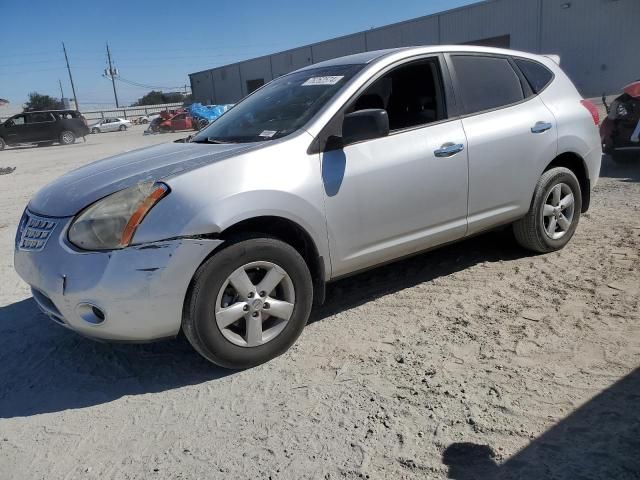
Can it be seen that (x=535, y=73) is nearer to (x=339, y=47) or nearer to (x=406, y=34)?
(x=406, y=34)

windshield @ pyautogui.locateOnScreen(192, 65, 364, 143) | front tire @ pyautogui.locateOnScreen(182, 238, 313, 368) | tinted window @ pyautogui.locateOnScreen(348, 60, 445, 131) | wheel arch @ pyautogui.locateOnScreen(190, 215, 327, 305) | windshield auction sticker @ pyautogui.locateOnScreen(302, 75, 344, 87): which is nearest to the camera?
front tire @ pyautogui.locateOnScreen(182, 238, 313, 368)

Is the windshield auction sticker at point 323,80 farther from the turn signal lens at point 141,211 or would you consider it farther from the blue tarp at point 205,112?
the blue tarp at point 205,112

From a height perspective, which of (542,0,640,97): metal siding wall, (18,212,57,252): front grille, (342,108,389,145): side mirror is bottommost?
(18,212,57,252): front grille

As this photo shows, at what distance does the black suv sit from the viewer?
27141 mm

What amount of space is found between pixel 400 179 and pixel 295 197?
31.3 inches

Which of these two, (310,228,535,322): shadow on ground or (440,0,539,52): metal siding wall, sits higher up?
(440,0,539,52): metal siding wall

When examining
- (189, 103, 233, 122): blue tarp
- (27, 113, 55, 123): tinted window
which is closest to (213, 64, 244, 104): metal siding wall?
(189, 103, 233, 122): blue tarp

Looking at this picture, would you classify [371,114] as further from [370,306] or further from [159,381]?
[159,381]

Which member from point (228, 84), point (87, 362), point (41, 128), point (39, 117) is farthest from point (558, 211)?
point (228, 84)

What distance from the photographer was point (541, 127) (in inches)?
167

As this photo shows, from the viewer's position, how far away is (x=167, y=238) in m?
2.72

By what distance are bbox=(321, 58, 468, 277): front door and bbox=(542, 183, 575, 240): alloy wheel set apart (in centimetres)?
106

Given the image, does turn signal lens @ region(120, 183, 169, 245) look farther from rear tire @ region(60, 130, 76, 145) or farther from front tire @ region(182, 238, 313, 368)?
rear tire @ region(60, 130, 76, 145)

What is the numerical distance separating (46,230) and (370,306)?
219cm
